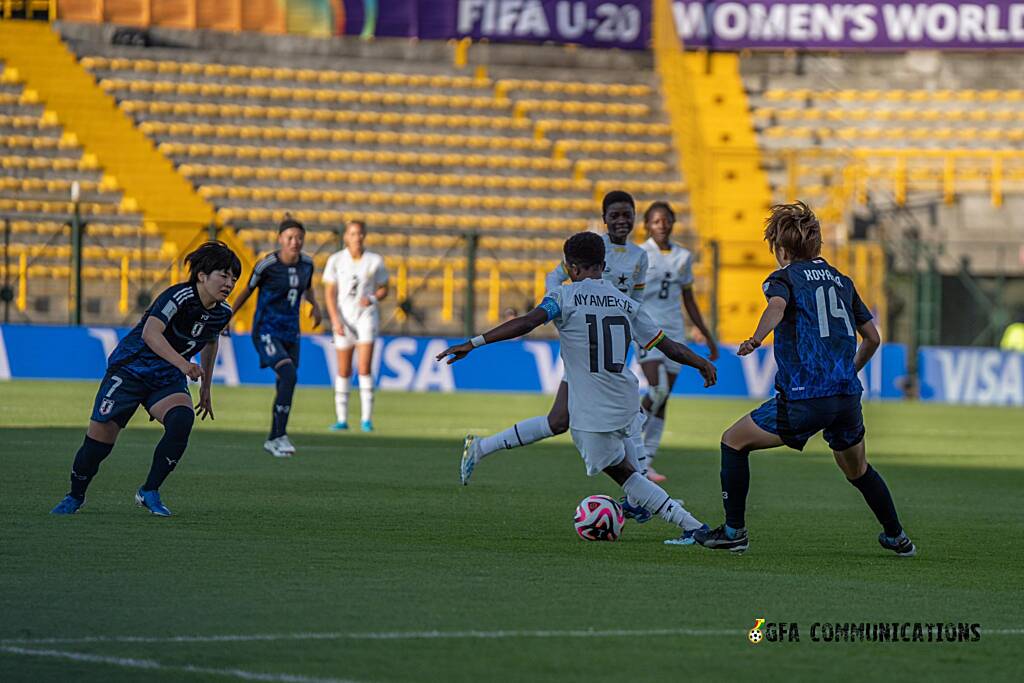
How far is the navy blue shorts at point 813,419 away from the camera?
8.98 m

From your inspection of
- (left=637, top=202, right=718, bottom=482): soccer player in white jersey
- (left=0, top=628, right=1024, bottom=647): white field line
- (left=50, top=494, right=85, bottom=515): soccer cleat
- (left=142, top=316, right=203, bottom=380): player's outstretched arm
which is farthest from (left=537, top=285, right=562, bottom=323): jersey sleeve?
(left=637, top=202, right=718, bottom=482): soccer player in white jersey

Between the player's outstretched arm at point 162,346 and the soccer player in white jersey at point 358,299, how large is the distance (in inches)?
331

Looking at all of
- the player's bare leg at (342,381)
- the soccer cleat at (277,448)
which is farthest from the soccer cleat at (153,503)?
the player's bare leg at (342,381)

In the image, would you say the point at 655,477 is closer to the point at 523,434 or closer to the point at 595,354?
the point at 523,434

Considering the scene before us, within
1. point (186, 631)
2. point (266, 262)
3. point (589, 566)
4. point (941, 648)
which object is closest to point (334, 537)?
point (589, 566)

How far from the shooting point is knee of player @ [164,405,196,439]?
33.1 feet

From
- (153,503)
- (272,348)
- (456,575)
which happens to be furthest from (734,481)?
(272,348)

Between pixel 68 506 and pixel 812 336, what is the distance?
4.32m

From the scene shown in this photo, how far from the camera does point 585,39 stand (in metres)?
35.4

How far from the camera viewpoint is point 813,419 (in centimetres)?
899

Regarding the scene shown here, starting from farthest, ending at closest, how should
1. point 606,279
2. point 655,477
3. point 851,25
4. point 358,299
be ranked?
point 851,25
point 358,299
point 655,477
point 606,279

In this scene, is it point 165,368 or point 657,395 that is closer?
point 165,368

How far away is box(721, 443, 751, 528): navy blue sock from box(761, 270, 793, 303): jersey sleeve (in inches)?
32.9

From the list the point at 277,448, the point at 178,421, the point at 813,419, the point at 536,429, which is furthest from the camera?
the point at 277,448
